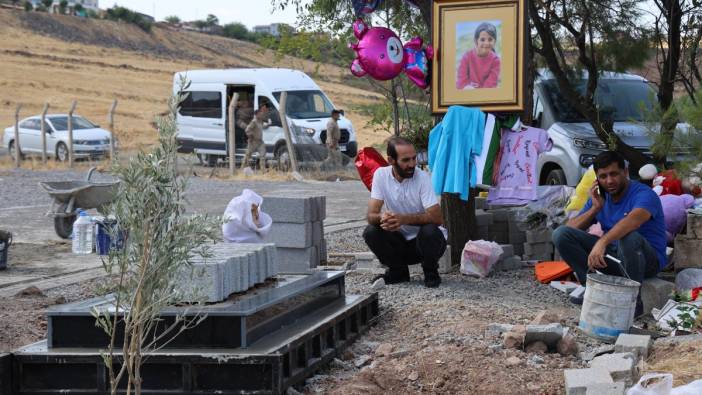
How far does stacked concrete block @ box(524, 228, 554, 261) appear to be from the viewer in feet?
30.5

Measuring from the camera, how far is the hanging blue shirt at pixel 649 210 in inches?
278

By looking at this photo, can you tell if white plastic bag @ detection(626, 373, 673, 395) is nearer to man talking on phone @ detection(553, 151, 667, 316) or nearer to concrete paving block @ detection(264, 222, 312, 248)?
man talking on phone @ detection(553, 151, 667, 316)

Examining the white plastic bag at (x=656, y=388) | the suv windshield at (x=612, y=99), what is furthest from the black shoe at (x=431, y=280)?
the suv windshield at (x=612, y=99)

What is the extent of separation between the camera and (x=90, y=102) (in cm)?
4838

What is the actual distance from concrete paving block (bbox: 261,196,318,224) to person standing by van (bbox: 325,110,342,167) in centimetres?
1347

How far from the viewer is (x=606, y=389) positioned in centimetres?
469

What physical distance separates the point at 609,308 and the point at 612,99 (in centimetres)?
754

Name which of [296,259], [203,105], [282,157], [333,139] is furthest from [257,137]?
[296,259]

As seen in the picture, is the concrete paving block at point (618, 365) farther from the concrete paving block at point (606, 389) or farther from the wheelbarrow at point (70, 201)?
the wheelbarrow at point (70, 201)

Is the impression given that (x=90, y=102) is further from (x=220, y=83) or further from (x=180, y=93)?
(x=180, y=93)

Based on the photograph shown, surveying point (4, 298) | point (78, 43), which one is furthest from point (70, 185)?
point (78, 43)

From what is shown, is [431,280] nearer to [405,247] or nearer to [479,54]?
[405,247]

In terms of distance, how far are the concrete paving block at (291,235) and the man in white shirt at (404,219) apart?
0.83 meters

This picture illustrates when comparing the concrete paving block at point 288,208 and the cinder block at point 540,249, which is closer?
the concrete paving block at point 288,208
